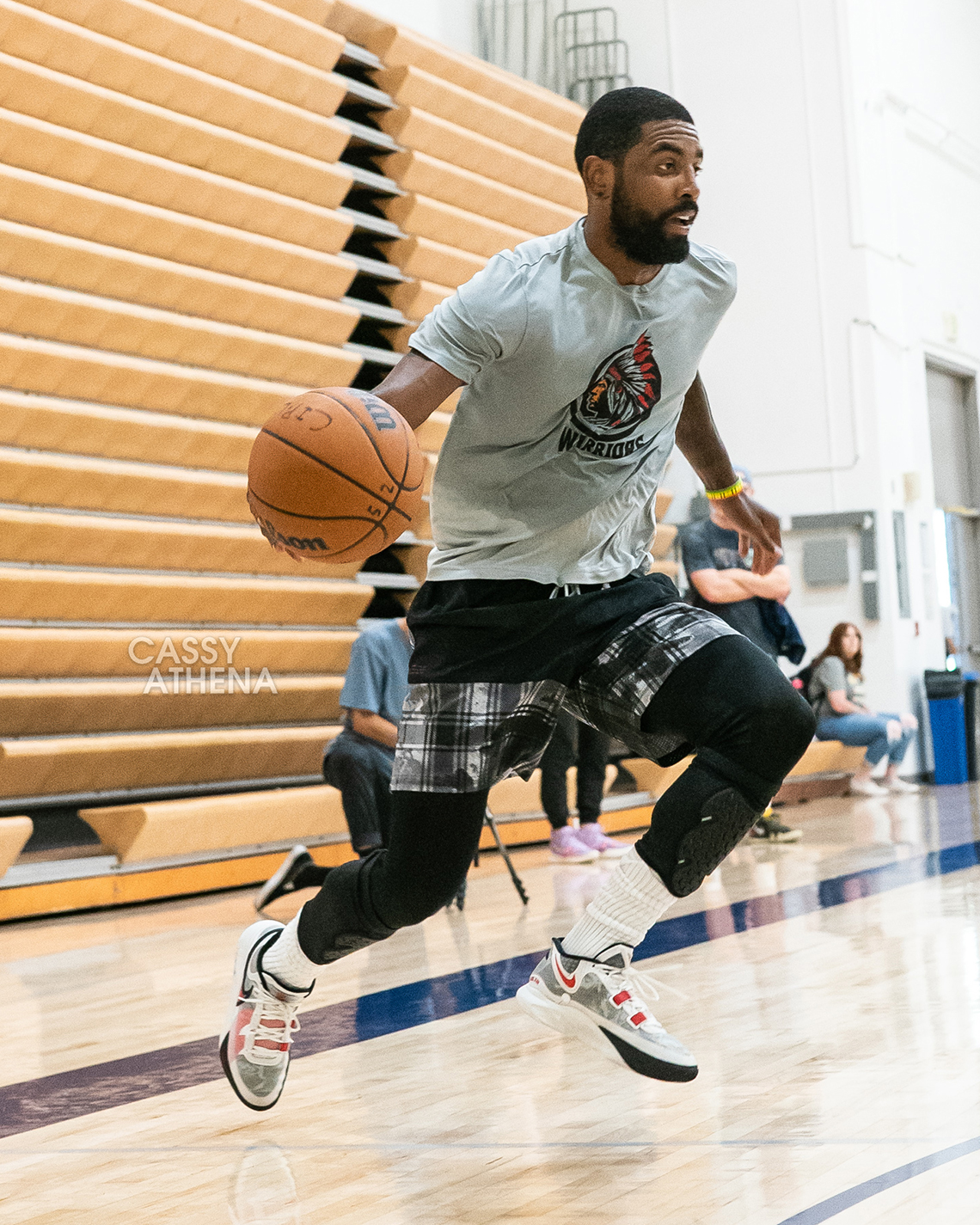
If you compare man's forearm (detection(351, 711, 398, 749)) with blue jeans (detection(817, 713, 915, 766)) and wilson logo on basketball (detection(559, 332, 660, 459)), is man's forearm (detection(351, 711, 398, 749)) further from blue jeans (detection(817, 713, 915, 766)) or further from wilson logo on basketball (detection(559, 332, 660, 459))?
blue jeans (detection(817, 713, 915, 766))

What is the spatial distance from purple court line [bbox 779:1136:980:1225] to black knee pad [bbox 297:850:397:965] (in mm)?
711

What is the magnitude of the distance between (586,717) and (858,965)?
53.8 inches

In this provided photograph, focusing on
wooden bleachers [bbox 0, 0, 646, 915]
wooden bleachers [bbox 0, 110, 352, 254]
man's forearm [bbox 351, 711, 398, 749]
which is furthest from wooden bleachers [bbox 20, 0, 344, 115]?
man's forearm [bbox 351, 711, 398, 749]

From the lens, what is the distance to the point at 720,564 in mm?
5840

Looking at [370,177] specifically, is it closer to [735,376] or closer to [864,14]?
[735,376]

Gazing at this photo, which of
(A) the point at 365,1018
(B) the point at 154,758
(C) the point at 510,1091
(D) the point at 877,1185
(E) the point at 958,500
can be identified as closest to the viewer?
(D) the point at 877,1185

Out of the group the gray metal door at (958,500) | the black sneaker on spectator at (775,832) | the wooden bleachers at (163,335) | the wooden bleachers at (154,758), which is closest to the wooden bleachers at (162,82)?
the wooden bleachers at (163,335)

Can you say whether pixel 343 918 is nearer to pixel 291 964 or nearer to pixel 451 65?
pixel 291 964

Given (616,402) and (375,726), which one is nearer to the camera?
(616,402)

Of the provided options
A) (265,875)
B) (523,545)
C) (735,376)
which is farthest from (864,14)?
(523,545)

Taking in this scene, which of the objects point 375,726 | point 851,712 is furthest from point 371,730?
point 851,712

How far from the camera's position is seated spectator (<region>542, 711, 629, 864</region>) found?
5926 millimetres

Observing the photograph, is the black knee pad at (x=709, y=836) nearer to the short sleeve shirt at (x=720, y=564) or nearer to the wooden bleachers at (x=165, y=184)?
the short sleeve shirt at (x=720, y=564)

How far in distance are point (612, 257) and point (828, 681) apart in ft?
24.2
